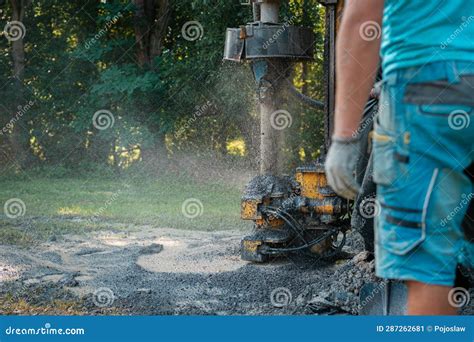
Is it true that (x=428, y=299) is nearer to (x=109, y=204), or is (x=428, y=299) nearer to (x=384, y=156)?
(x=384, y=156)

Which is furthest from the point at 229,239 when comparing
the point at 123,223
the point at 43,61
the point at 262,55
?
the point at 43,61

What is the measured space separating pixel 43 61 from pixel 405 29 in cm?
1295

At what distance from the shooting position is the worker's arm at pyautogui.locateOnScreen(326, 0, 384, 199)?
7.06ft

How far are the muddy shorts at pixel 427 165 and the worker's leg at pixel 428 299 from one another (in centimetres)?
2

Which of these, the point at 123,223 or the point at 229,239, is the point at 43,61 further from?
the point at 229,239

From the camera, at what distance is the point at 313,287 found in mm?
5141
